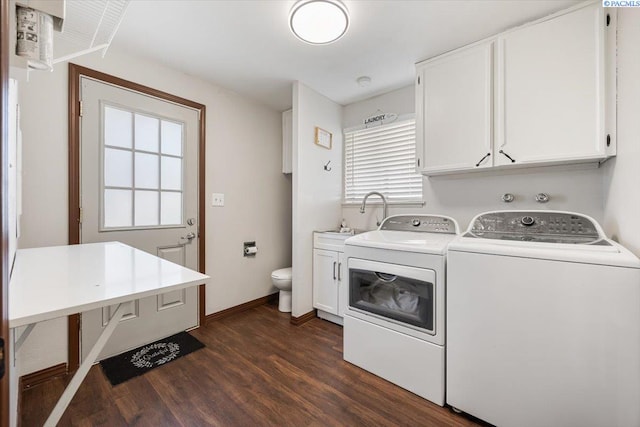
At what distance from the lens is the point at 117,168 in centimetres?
202

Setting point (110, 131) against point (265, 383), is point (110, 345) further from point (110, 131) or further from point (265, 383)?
point (110, 131)

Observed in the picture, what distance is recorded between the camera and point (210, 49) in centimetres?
203

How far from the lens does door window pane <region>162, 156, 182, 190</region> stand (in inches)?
90.2

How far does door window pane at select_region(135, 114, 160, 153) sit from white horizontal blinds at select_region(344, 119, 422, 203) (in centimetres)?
196

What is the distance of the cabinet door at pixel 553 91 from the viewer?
1.49 m

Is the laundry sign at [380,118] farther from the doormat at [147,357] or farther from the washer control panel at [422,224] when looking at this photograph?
the doormat at [147,357]

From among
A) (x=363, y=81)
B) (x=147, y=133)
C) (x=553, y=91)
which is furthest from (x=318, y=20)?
(x=147, y=133)

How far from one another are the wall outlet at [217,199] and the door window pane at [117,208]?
2.25 ft

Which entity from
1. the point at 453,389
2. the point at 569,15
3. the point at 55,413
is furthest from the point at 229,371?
the point at 569,15

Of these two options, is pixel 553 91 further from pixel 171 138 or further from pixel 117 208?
pixel 117 208

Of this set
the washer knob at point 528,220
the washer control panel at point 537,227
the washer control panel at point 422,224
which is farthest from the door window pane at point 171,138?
the washer knob at point 528,220

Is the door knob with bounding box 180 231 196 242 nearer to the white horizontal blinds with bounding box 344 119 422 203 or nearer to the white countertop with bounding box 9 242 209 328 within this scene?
the white countertop with bounding box 9 242 209 328

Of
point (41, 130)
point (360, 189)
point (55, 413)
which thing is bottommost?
point (55, 413)

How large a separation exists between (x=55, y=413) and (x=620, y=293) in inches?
84.8
